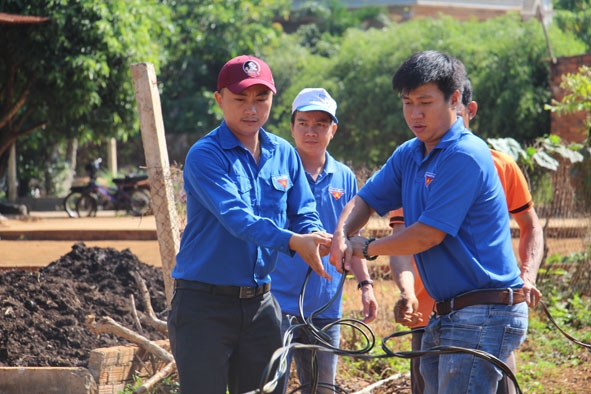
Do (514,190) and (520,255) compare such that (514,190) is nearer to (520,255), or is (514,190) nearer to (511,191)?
(511,191)

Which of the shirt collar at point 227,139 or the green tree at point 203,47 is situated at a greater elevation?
the green tree at point 203,47

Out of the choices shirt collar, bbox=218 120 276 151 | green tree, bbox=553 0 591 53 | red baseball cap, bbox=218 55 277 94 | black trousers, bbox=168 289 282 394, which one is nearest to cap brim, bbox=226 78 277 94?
red baseball cap, bbox=218 55 277 94

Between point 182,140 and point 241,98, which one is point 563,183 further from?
point 182,140

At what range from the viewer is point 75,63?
15273 millimetres

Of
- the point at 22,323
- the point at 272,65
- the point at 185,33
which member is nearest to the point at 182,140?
the point at 272,65

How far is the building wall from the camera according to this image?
20.1 metres

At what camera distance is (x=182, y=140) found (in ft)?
106

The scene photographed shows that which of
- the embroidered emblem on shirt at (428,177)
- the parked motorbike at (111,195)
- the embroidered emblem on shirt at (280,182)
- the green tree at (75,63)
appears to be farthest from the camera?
the parked motorbike at (111,195)

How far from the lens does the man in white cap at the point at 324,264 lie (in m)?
4.21

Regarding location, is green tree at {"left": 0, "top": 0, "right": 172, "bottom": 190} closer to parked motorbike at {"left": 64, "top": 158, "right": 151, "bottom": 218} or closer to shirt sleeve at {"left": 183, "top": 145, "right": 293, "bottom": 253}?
parked motorbike at {"left": 64, "top": 158, "right": 151, "bottom": 218}

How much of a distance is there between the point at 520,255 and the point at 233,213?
145 centimetres

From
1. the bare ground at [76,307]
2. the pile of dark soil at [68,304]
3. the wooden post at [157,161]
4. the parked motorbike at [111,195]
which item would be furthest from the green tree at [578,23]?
the wooden post at [157,161]

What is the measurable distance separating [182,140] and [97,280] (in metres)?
25.2

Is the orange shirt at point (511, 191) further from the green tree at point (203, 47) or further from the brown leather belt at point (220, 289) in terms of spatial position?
the green tree at point (203, 47)
